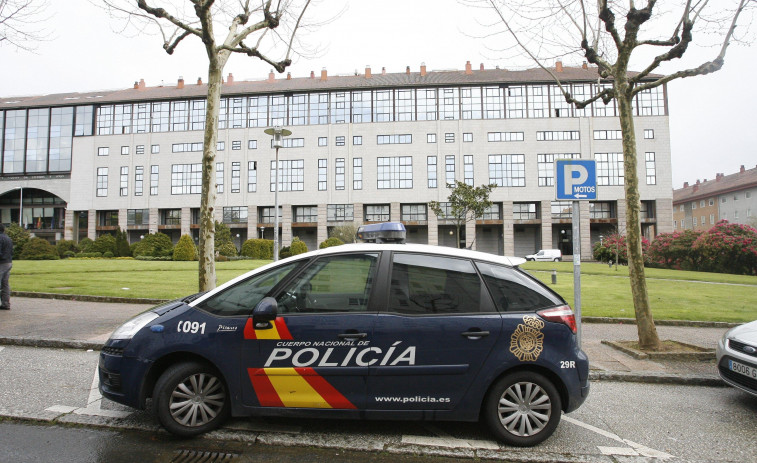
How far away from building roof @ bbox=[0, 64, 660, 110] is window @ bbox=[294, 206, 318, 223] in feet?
50.0

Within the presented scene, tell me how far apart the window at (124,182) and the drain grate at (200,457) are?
63893 mm

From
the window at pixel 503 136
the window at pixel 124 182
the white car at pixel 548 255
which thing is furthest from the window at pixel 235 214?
the white car at pixel 548 255

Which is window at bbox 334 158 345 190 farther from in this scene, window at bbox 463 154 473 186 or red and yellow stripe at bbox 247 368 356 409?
red and yellow stripe at bbox 247 368 356 409

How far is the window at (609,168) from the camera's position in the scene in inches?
1981

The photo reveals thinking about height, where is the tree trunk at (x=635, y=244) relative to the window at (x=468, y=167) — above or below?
below

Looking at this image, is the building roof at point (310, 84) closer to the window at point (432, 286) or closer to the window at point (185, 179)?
the window at point (185, 179)

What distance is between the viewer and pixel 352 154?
5444 centimetres

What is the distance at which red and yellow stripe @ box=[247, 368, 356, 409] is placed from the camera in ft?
11.1

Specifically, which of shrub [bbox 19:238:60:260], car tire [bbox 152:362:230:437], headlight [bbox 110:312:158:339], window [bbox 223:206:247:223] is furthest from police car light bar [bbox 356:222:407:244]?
window [bbox 223:206:247:223]

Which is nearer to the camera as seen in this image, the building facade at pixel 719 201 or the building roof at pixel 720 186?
the building facade at pixel 719 201

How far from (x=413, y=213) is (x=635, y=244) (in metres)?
47.1

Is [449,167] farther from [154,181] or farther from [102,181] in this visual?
[102,181]

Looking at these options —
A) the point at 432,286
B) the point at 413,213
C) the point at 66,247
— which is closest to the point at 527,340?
the point at 432,286

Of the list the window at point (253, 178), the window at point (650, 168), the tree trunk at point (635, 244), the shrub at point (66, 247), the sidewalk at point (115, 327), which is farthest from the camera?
the window at point (253, 178)
